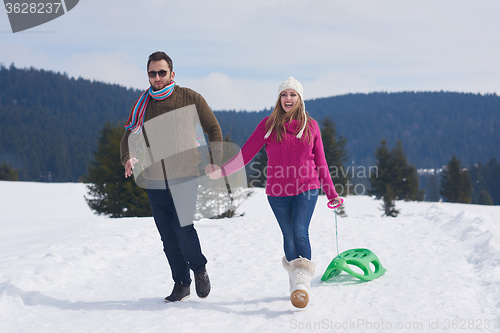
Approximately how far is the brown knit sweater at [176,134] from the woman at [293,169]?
0.23m

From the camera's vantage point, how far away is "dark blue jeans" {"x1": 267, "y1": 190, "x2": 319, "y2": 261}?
3.74 metres

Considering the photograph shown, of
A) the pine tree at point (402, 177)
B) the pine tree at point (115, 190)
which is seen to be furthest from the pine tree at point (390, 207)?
the pine tree at point (115, 190)

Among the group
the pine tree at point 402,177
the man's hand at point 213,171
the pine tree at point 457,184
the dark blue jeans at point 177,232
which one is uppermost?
the man's hand at point 213,171

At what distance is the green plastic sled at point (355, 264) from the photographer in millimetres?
4655

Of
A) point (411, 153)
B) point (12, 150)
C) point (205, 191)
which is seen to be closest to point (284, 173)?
point (205, 191)

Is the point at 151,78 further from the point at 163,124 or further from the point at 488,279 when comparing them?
the point at 488,279

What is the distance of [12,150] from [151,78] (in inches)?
4782

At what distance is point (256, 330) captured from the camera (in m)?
3.24

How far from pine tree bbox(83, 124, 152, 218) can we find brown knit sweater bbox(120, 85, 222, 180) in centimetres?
1905

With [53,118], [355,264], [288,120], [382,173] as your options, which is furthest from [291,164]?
[53,118]

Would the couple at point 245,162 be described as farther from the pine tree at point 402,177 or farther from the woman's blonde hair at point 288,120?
the pine tree at point 402,177

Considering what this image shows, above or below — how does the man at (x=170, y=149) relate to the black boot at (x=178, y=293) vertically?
above

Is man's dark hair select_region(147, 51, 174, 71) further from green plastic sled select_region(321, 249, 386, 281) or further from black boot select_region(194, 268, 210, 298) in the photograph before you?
green plastic sled select_region(321, 249, 386, 281)

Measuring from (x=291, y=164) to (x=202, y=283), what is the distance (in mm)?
1430
